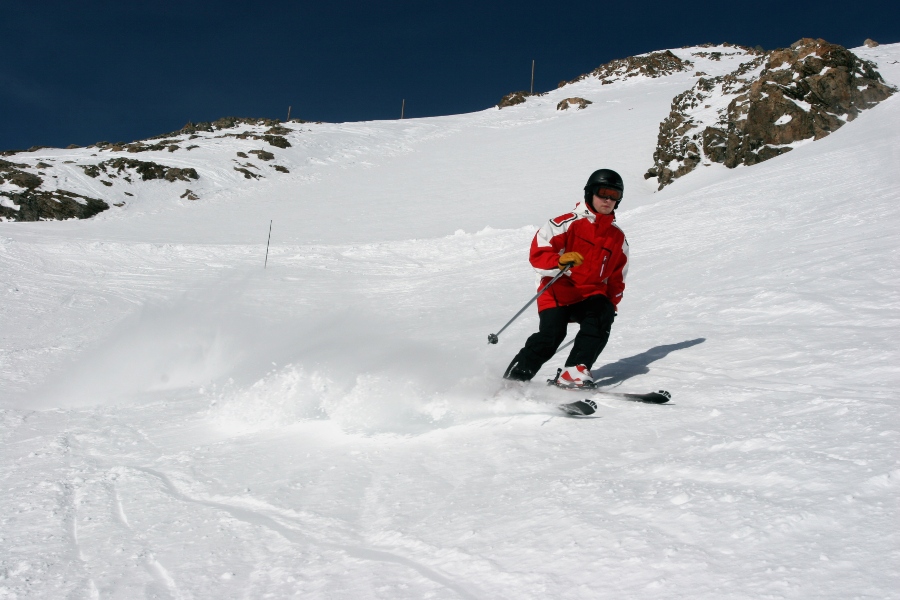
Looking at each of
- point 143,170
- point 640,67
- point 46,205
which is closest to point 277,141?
point 143,170

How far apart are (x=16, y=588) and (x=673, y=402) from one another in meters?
3.52

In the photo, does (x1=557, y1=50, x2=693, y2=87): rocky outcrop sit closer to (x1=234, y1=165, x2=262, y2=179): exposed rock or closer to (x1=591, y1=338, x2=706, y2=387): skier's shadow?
Result: (x1=234, y1=165, x2=262, y2=179): exposed rock

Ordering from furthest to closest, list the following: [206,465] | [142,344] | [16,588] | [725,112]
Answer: [725,112] → [142,344] → [206,465] → [16,588]

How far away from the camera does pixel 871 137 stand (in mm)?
12750

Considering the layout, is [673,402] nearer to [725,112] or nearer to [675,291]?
[675,291]

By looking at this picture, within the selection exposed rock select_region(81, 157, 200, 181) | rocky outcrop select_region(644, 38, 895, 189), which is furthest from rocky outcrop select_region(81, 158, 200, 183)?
rocky outcrop select_region(644, 38, 895, 189)

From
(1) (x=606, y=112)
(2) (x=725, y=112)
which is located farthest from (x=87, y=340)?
(1) (x=606, y=112)

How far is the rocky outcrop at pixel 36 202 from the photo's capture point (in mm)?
21547

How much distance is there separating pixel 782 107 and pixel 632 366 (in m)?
14.8

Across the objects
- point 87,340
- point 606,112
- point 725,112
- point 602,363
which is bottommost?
point 87,340

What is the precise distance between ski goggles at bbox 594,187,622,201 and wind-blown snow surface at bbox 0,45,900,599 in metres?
1.39

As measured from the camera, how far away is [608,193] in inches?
171

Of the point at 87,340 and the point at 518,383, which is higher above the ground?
the point at 518,383

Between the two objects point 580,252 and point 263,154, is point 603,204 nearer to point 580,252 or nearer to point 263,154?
point 580,252
